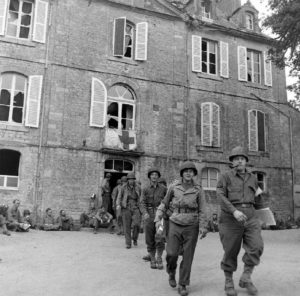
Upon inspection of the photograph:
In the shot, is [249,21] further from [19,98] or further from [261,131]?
[19,98]

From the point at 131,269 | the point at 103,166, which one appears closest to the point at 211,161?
the point at 103,166

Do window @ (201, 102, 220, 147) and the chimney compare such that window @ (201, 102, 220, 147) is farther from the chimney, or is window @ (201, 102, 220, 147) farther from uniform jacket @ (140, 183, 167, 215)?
uniform jacket @ (140, 183, 167, 215)

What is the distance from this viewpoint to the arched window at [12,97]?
15414 millimetres

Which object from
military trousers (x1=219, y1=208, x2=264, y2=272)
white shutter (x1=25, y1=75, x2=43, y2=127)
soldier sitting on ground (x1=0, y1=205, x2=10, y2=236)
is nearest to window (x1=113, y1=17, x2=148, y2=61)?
white shutter (x1=25, y1=75, x2=43, y2=127)

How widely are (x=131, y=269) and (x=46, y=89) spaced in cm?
1031

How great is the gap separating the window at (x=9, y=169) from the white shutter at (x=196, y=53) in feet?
28.5

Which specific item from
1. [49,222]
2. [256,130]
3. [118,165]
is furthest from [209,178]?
[49,222]

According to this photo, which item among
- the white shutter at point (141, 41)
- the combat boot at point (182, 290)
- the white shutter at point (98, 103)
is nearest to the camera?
the combat boot at point (182, 290)

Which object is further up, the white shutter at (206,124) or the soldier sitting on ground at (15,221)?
the white shutter at (206,124)

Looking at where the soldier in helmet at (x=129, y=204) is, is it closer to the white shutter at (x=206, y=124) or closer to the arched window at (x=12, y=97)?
the arched window at (x=12, y=97)

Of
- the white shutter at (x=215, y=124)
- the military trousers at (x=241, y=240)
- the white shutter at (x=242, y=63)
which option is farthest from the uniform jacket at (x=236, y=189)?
the white shutter at (x=242, y=63)

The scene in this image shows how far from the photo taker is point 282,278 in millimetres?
6387

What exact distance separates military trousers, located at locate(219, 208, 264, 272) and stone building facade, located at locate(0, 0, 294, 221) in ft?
31.1

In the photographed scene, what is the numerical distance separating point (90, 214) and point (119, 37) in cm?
731
